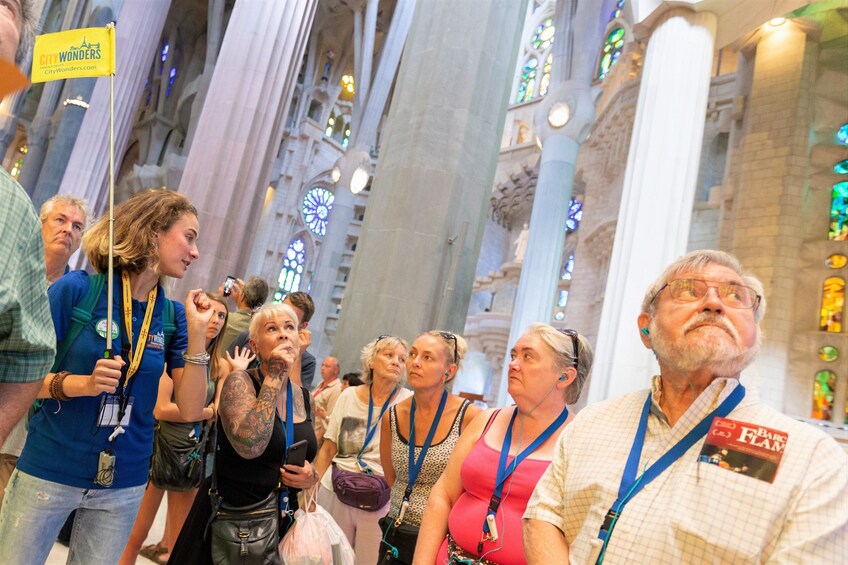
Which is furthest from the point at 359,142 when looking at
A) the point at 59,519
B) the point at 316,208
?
the point at 59,519

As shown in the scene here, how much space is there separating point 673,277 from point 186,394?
5.92 feet

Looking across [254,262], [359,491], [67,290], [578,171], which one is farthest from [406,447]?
[254,262]


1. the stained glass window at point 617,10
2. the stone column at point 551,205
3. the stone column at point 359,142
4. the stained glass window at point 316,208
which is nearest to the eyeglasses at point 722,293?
the stone column at point 551,205

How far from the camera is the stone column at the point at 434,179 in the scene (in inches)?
251

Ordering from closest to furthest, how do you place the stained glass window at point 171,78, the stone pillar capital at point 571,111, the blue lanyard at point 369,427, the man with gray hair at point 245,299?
the blue lanyard at point 369,427
the man with gray hair at point 245,299
the stone pillar capital at point 571,111
the stained glass window at point 171,78

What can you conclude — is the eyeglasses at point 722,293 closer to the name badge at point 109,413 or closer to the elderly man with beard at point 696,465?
the elderly man with beard at point 696,465

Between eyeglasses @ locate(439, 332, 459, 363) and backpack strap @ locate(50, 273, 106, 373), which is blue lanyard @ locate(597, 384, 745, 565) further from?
eyeglasses @ locate(439, 332, 459, 363)

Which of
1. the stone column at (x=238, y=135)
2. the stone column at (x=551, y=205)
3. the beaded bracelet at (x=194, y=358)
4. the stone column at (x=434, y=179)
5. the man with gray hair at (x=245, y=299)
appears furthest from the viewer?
the stone column at (x=551, y=205)

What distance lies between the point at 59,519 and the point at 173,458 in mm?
1384

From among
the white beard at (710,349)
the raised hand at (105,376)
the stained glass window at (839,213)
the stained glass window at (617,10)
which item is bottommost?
the raised hand at (105,376)

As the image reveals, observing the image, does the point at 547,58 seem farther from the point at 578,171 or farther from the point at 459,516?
the point at 459,516

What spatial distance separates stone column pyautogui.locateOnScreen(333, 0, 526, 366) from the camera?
638 cm

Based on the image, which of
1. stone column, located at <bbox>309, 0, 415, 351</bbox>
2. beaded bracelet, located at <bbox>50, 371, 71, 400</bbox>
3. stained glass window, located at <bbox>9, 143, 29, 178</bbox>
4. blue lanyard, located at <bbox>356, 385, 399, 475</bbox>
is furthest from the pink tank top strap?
stained glass window, located at <bbox>9, 143, 29, 178</bbox>

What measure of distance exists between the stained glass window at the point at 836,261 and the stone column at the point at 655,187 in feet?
27.3
